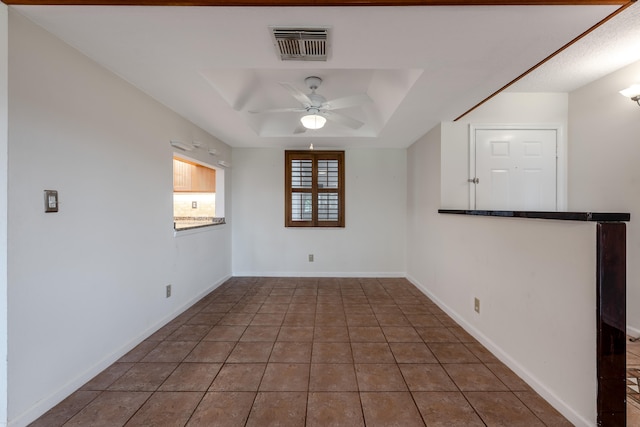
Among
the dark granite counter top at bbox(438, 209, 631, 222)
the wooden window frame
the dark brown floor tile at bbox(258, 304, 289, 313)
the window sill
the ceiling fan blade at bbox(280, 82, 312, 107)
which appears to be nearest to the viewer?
the dark granite counter top at bbox(438, 209, 631, 222)

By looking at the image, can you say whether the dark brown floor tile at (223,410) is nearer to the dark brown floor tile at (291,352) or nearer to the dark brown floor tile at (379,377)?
the dark brown floor tile at (291,352)

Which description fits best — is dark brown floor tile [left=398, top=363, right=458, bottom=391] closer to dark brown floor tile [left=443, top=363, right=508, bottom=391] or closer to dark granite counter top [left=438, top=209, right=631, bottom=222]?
dark brown floor tile [left=443, top=363, right=508, bottom=391]

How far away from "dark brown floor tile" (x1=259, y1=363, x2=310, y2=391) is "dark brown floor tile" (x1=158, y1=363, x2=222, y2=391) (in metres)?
0.38

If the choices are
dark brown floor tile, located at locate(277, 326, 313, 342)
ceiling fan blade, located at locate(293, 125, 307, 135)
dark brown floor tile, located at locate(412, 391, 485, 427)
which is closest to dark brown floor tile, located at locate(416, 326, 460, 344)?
dark brown floor tile, located at locate(412, 391, 485, 427)

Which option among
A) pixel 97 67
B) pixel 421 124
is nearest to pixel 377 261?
pixel 421 124

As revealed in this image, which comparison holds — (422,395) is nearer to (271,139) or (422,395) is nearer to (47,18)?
(47,18)

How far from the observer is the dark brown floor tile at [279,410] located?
4.79ft

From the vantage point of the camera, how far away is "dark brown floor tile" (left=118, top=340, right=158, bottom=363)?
2.06m

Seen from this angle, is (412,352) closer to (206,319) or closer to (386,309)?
(386,309)

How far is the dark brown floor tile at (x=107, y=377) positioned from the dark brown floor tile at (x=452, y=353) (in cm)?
235

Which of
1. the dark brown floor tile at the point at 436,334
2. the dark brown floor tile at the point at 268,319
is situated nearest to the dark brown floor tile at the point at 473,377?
the dark brown floor tile at the point at 436,334

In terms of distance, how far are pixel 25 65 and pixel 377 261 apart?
4.32 meters

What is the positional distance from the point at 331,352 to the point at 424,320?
1182 millimetres

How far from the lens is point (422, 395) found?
167cm
